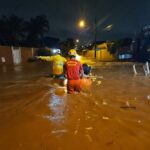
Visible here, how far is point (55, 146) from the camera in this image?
4484 mm

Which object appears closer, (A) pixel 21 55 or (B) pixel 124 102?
(B) pixel 124 102

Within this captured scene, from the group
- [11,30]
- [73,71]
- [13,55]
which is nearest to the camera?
[73,71]

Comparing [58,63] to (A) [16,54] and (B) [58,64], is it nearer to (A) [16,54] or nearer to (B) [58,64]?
(B) [58,64]

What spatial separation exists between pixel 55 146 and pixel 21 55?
107ft

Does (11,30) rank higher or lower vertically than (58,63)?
higher

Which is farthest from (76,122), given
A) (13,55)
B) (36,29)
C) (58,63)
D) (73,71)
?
(36,29)

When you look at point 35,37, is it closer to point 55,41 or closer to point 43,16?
point 43,16

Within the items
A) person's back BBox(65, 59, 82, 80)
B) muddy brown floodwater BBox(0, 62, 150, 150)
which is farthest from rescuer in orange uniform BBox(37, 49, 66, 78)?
person's back BBox(65, 59, 82, 80)

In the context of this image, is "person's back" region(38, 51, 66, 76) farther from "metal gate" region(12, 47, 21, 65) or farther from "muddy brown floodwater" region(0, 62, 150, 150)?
"metal gate" region(12, 47, 21, 65)

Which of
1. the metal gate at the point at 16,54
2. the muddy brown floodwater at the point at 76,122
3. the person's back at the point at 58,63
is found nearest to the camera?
the muddy brown floodwater at the point at 76,122

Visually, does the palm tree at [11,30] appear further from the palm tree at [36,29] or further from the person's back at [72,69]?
the person's back at [72,69]

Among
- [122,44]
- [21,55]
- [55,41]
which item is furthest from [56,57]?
[55,41]

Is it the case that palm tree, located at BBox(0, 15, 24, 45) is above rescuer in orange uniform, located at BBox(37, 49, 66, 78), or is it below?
above

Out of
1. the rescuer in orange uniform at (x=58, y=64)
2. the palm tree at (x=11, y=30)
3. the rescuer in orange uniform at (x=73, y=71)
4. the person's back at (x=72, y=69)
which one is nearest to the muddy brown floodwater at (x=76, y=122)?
the rescuer in orange uniform at (x=73, y=71)
